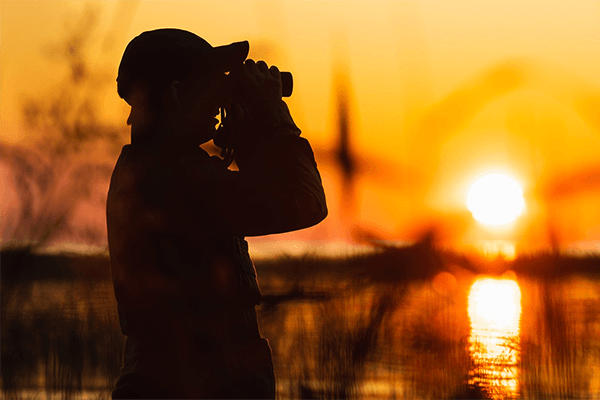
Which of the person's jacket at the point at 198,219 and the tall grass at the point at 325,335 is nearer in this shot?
the person's jacket at the point at 198,219

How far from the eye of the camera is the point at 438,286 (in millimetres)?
2996

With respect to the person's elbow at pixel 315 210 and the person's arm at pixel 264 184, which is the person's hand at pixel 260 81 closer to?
the person's arm at pixel 264 184

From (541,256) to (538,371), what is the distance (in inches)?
86.5

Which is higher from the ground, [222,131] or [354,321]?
[222,131]

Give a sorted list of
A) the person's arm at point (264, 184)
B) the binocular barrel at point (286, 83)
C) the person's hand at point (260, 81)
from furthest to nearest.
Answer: the binocular barrel at point (286, 83)
the person's hand at point (260, 81)
the person's arm at point (264, 184)

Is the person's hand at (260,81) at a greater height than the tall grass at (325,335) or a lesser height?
greater

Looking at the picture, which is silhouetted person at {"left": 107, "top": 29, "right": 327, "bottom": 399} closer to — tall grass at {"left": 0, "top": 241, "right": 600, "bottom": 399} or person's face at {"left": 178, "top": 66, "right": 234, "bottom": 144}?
person's face at {"left": 178, "top": 66, "right": 234, "bottom": 144}

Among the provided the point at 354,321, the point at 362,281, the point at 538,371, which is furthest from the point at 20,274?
the point at 538,371

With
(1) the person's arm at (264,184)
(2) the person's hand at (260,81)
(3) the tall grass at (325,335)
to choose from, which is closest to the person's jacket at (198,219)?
(1) the person's arm at (264,184)

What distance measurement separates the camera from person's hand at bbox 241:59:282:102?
6.49 feet

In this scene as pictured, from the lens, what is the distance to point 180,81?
81.4 inches

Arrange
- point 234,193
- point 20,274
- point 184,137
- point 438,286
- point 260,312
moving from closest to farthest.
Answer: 1. point 234,193
2. point 184,137
3. point 260,312
4. point 438,286
5. point 20,274

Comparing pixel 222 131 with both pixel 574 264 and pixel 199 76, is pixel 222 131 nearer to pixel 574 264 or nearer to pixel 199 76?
pixel 199 76

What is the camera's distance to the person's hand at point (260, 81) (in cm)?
198
